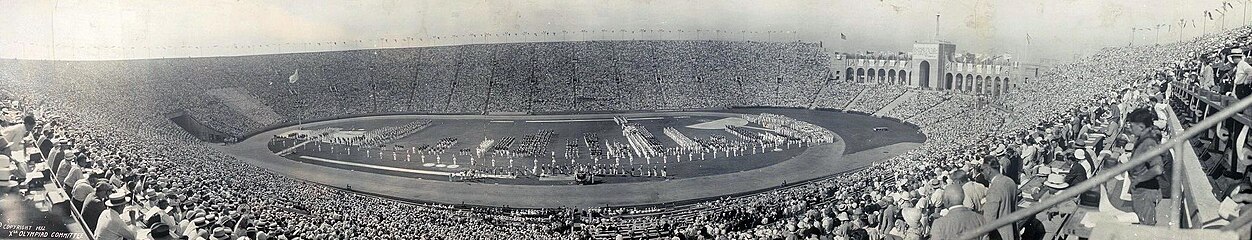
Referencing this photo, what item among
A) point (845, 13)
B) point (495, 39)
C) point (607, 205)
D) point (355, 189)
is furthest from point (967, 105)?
point (355, 189)

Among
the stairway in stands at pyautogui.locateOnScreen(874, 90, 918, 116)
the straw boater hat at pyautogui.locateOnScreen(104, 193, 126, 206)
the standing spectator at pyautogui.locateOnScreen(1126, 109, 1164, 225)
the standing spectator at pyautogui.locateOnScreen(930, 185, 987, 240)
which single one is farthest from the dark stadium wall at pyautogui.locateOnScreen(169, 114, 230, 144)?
the standing spectator at pyautogui.locateOnScreen(1126, 109, 1164, 225)

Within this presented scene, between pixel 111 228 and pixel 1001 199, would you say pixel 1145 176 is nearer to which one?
pixel 1001 199

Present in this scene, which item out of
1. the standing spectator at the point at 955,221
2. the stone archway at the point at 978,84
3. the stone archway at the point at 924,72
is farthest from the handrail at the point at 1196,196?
A: the stone archway at the point at 924,72

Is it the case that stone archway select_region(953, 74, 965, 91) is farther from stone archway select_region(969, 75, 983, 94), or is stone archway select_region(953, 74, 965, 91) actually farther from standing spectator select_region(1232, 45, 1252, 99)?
standing spectator select_region(1232, 45, 1252, 99)

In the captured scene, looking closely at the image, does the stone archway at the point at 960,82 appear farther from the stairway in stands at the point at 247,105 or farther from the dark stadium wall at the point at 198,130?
the dark stadium wall at the point at 198,130

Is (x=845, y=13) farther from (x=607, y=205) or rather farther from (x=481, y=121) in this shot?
(x=481, y=121)
